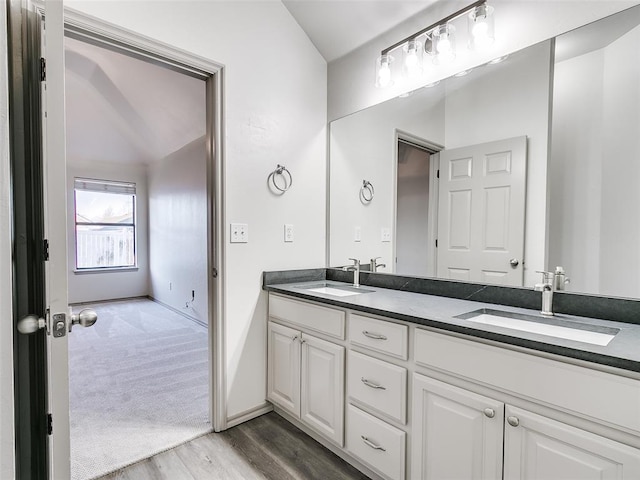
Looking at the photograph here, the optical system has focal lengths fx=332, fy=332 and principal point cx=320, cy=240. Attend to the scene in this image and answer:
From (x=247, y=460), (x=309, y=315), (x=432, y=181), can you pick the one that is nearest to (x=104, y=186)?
(x=309, y=315)

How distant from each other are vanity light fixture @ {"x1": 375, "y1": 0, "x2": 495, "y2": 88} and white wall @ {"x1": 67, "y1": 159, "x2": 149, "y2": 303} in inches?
197

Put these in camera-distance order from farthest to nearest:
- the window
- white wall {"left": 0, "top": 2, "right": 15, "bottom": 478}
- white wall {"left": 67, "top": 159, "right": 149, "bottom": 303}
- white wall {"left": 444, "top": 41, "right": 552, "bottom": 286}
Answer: the window
white wall {"left": 67, "top": 159, "right": 149, "bottom": 303}
white wall {"left": 444, "top": 41, "right": 552, "bottom": 286}
white wall {"left": 0, "top": 2, "right": 15, "bottom": 478}

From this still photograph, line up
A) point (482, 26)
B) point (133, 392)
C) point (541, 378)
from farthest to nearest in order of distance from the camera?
point (133, 392)
point (482, 26)
point (541, 378)

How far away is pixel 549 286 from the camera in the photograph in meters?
1.38

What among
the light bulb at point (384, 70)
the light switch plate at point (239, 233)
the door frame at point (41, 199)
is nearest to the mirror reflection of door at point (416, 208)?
the light bulb at point (384, 70)

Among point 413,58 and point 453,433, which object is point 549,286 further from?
point 413,58

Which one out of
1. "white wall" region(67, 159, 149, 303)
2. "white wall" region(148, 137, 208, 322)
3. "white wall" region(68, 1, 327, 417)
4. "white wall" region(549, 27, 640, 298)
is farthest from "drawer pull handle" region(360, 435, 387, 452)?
"white wall" region(67, 159, 149, 303)

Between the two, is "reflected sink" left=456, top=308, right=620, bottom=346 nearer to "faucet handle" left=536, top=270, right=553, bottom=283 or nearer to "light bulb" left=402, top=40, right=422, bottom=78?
"faucet handle" left=536, top=270, right=553, bottom=283

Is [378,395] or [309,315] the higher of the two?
[309,315]

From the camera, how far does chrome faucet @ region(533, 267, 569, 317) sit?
4.52 feet

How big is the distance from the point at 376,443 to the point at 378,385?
0.87 feet

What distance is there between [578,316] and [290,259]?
1561 millimetres

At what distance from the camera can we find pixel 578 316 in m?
1.35

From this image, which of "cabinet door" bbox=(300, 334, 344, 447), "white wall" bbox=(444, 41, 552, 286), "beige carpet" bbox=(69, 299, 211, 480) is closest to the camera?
"white wall" bbox=(444, 41, 552, 286)
